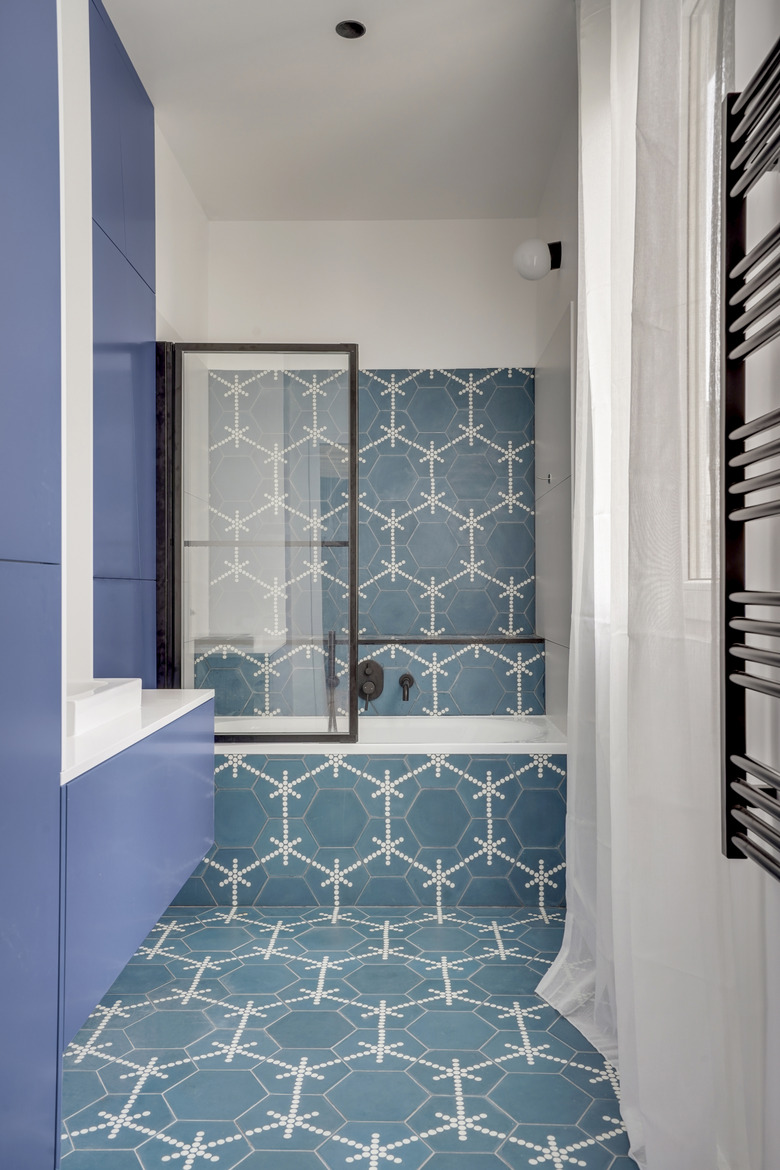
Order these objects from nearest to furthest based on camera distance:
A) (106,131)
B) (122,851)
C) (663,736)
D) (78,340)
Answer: (663,736)
(122,851)
(78,340)
(106,131)

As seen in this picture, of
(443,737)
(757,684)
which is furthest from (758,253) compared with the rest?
(443,737)

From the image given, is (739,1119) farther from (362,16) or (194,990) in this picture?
(362,16)

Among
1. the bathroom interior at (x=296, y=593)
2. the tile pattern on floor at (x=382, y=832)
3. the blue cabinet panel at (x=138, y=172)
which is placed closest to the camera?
the bathroom interior at (x=296, y=593)

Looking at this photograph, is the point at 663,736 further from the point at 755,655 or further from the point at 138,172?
the point at 138,172

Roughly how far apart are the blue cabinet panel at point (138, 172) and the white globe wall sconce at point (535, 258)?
1.28 meters

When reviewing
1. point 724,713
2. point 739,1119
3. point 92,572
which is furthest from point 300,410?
point 739,1119

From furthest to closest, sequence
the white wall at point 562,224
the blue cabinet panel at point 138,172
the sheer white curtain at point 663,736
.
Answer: the white wall at point 562,224 → the blue cabinet panel at point 138,172 → the sheer white curtain at point 663,736

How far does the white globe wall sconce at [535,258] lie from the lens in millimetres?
2934

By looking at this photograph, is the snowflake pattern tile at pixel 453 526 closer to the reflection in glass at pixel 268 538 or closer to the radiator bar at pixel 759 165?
the reflection in glass at pixel 268 538

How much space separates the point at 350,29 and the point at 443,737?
2532 mm

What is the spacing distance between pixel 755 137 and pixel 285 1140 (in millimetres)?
1878

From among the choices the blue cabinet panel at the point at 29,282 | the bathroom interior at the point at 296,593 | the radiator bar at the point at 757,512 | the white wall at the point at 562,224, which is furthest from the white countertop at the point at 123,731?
the white wall at the point at 562,224

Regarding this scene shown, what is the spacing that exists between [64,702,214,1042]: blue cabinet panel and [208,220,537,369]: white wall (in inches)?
80.4

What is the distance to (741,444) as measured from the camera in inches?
46.1
